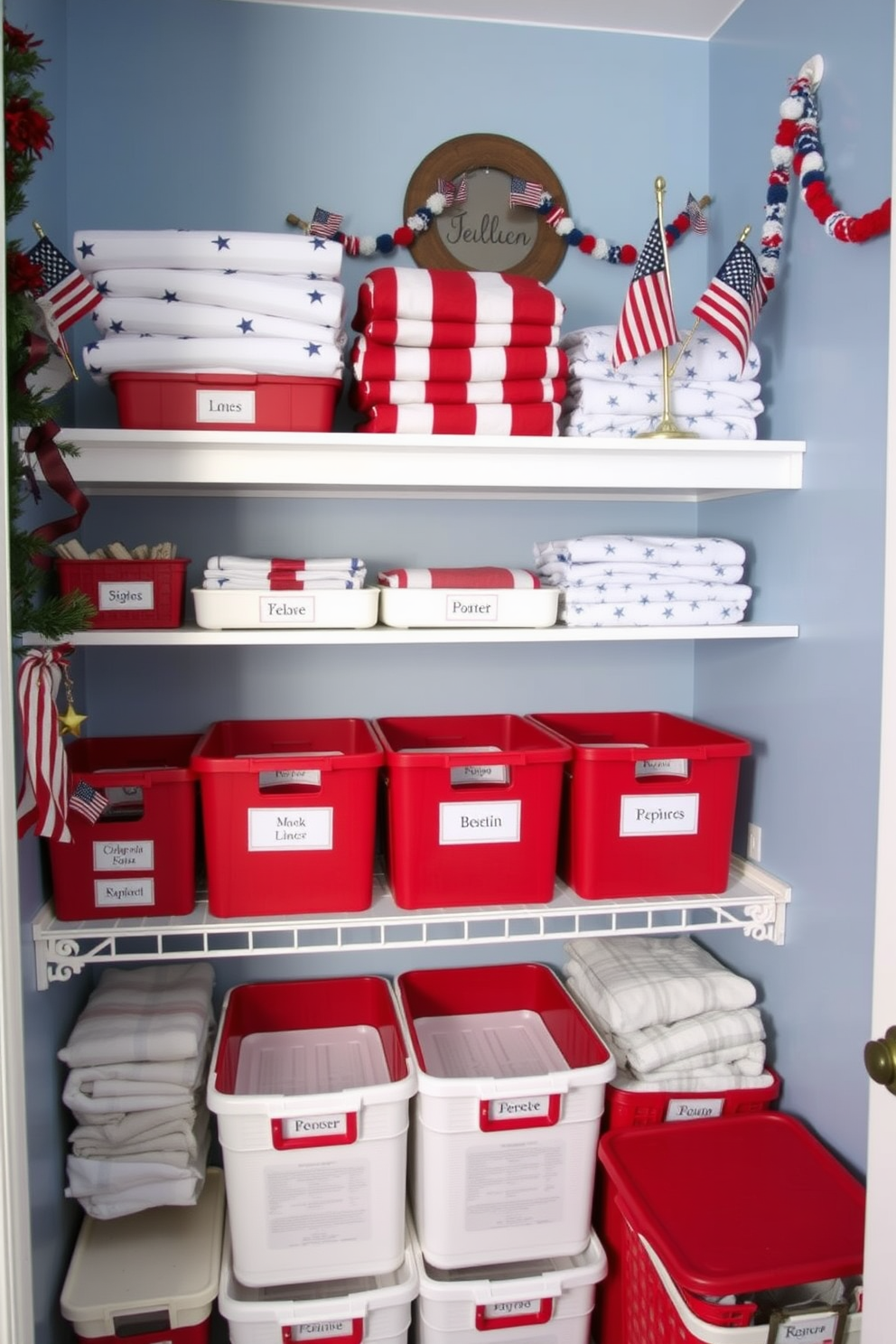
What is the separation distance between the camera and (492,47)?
2.11 meters

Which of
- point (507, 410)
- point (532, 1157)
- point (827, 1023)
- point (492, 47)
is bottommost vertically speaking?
point (532, 1157)

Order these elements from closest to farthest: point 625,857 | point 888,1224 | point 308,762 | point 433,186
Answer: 1. point 888,1224
2. point 308,762
3. point 625,857
4. point 433,186

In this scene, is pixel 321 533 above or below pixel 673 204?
below

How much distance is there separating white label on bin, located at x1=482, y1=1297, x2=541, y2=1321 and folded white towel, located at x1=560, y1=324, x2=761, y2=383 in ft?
5.38

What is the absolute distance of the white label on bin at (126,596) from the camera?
5.77ft

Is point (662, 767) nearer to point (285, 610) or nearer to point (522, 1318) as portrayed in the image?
point (285, 610)

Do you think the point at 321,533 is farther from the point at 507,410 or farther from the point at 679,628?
the point at 679,628

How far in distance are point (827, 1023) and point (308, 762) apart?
0.99 meters

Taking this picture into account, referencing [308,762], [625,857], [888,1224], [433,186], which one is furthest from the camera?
[433,186]

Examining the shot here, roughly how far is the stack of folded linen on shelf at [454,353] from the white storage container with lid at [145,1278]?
147 centimetres

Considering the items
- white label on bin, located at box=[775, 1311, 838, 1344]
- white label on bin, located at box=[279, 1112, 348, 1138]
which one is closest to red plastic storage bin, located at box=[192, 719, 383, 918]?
white label on bin, located at box=[279, 1112, 348, 1138]

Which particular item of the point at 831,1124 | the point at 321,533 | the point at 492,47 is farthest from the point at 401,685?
the point at 492,47

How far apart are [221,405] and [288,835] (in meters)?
0.73

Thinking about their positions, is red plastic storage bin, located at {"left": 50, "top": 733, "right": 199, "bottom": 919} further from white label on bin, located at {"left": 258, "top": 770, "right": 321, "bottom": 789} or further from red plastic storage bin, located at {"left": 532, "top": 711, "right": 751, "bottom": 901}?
red plastic storage bin, located at {"left": 532, "top": 711, "right": 751, "bottom": 901}
